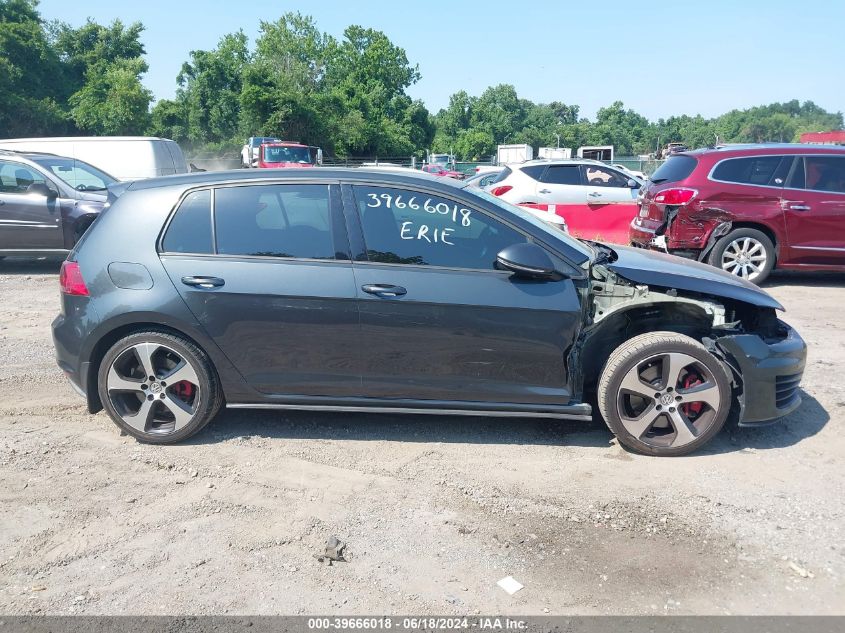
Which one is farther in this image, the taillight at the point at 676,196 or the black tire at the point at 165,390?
the taillight at the point at 676,196

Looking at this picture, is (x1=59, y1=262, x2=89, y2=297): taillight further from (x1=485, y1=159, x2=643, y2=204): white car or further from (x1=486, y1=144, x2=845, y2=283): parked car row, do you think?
(x1=485, y1=159, x2=643, y2=204): white car

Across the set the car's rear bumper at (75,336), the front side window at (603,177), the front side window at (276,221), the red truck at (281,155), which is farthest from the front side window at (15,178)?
the red truck at (281,155)

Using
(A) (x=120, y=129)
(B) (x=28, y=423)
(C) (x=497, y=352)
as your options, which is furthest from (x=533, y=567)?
(A) (x=120, y=129)

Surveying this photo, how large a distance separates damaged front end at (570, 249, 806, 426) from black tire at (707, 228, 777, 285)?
464cm

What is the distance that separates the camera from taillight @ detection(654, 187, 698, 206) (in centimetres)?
895

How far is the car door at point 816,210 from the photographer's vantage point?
28.6ft

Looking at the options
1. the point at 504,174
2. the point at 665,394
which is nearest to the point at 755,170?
the point at 665,394

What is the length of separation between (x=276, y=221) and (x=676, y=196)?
6293 mm

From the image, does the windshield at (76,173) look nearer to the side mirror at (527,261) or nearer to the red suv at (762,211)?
the red suv at (762,211)

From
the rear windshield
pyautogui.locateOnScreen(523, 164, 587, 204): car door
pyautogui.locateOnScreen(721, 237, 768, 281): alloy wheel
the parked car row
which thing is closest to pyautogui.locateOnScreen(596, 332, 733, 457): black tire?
the parked car row

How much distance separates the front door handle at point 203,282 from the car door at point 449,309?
86 cm

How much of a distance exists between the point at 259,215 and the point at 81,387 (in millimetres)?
1597

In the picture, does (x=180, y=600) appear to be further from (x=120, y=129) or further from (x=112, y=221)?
(x=120, y=129)

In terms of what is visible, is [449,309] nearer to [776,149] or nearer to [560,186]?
[776,149]
